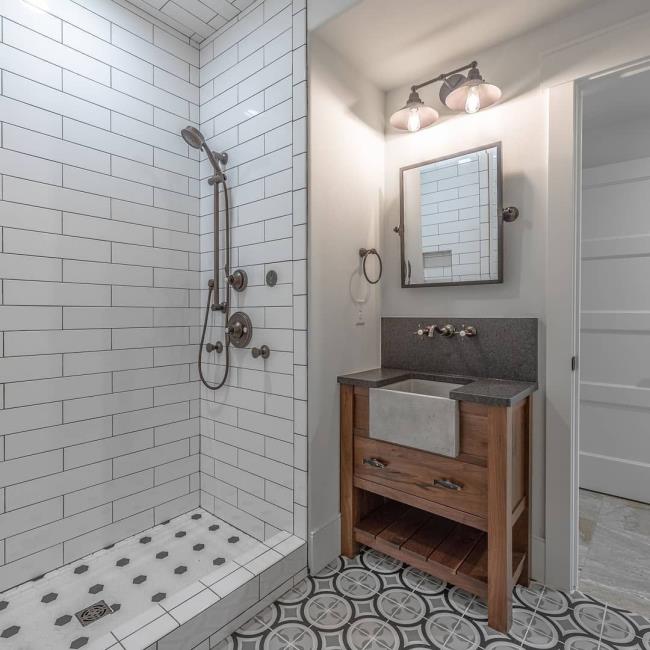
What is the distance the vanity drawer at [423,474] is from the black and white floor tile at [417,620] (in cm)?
38

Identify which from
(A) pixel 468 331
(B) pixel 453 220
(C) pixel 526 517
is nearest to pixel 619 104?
(B) pixel 453 220

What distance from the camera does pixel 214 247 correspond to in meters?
2.04

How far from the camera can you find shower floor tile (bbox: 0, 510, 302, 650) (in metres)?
1.35

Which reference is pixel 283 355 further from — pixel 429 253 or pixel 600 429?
pixel 600 429

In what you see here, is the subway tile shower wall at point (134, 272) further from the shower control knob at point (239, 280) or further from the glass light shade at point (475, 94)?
the glass light shade at point (475, 94)

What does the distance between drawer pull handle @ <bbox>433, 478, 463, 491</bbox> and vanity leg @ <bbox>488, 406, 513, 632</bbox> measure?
0.41 ft

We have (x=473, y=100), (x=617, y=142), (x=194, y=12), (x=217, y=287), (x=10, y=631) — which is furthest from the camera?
(x=617, y=142)

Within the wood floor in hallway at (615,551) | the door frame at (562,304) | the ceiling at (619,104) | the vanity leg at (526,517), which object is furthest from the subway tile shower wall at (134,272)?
the ceiling at (619,104)

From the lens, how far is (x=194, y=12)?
1947mm

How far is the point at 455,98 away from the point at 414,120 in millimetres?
198

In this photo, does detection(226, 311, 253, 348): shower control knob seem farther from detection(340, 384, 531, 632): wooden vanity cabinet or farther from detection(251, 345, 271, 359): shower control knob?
detection(340, 384, 531, 632): wooden vanity cabinet

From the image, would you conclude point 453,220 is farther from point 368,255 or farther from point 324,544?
point 324,544

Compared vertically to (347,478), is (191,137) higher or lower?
higher

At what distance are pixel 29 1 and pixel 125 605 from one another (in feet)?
7.80
